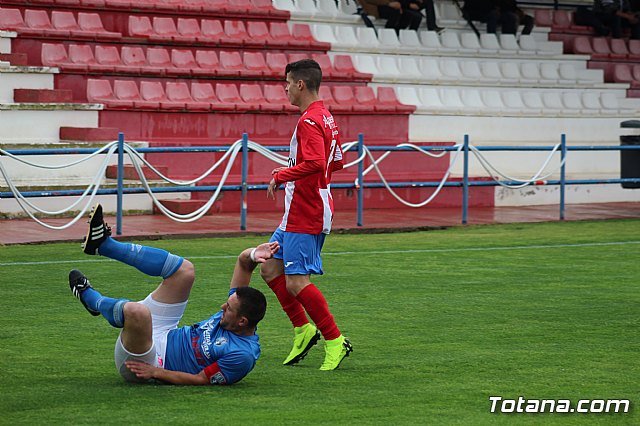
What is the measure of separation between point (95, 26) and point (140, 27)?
76 cm

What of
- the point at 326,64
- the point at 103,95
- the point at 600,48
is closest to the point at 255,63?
the point at 326,64

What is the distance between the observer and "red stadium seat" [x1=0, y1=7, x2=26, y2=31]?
18.5 meters

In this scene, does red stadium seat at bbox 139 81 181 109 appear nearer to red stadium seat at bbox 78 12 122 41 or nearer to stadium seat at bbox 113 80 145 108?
stadium seat at bbox 113 80 145 108

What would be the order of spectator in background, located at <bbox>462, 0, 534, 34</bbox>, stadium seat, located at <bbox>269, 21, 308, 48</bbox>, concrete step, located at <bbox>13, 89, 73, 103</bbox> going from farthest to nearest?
spectator in background, located at <bbox>462, 0, 534, 34</bbox> → stadium seat, located at <bbox>269, 21, 308, 48</bbox> → concrete step, located at <bbox>13, 89, 73, 103</bbox>

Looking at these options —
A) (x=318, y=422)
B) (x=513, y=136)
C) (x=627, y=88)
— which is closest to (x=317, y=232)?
(x=318, y=422)

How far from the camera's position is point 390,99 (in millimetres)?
21109

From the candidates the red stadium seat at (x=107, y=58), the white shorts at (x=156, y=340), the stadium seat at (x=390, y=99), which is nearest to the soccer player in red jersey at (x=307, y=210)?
the white shorts at (x=156, y=340)

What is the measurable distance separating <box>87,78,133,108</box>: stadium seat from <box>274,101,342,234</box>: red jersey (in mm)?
10771

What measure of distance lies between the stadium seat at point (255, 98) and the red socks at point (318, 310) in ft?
39.0

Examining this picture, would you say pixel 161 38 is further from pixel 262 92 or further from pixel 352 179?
pixel 352 179

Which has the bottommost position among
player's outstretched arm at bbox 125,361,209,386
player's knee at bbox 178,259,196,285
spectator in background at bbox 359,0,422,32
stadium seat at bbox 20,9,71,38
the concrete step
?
player's outstretched arm at bbox 125,361,209,386

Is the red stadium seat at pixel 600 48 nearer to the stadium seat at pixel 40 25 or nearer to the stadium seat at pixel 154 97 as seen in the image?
the stadium seat at pixel 154 97

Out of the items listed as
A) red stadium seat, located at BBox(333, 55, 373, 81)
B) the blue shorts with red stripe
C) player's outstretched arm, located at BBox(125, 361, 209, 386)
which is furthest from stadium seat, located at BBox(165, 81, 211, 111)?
player's outstretched arm, located at BBox(125, 361, 209, 386)

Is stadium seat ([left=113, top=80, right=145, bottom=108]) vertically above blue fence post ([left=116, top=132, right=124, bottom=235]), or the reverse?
stadium seat ([left=113, top=80, right=145, bottom=108])
